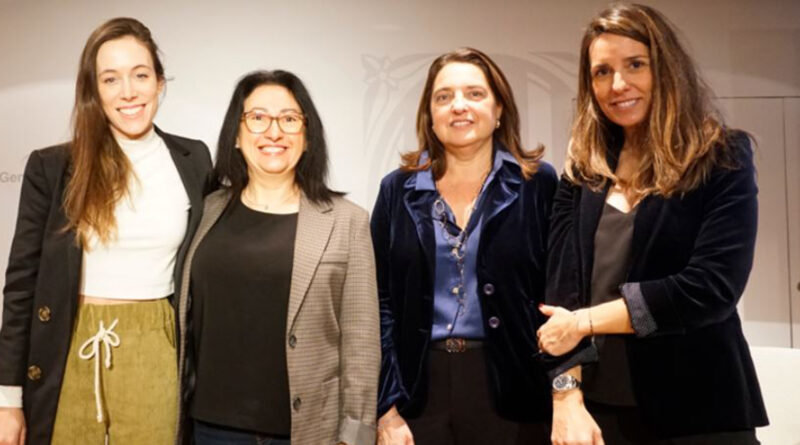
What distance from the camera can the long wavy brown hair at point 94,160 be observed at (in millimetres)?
2096

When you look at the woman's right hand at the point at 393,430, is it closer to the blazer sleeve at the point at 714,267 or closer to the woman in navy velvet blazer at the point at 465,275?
the woman in navy velvet blazer at the point at 465,275

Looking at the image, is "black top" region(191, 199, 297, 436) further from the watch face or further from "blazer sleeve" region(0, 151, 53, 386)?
the watch face

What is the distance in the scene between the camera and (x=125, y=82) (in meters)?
2.17

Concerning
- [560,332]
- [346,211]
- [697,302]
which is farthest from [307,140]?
[697,302]

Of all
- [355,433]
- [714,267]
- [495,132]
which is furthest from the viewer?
[495,132]

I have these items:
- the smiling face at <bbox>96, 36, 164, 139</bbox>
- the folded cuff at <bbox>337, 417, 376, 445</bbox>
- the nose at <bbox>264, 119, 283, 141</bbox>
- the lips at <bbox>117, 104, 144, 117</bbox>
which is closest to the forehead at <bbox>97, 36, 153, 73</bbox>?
the smiling face at <bbox>96, 36, 164, 139</bbox>

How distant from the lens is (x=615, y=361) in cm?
179

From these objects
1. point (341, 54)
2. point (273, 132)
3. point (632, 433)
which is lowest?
point (632, 433)

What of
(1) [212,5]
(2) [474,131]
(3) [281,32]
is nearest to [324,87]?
(3) [281,32]

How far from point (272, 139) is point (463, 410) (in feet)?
3.29

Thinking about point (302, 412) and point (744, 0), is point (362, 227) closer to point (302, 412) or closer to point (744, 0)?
point (302, 412)

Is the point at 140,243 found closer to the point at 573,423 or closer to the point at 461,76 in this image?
the point at 461,76

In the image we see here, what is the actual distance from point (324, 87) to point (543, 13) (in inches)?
49.6

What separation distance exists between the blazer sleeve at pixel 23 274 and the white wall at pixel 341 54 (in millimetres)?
1660
